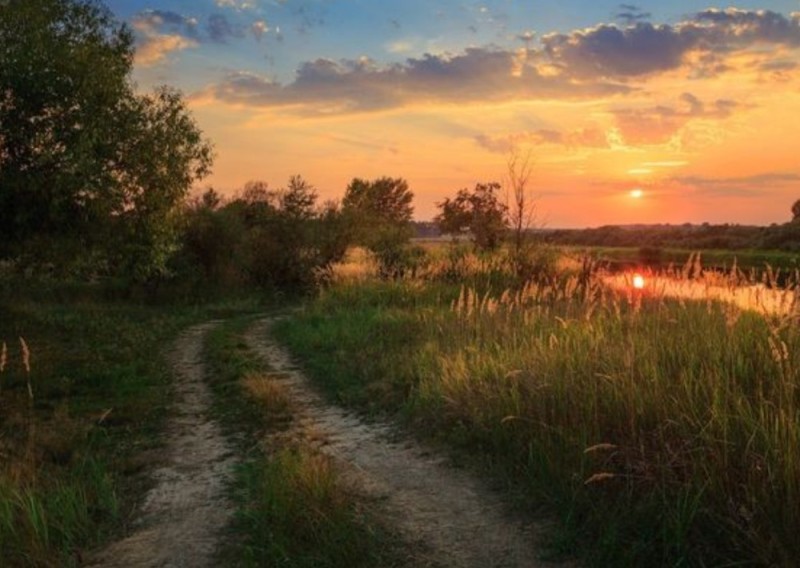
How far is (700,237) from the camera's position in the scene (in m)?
78.6

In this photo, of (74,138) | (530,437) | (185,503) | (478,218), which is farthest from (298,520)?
(478,218)

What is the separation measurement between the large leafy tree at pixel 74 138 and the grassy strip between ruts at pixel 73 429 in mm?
2800

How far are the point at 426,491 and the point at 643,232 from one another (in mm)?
102311

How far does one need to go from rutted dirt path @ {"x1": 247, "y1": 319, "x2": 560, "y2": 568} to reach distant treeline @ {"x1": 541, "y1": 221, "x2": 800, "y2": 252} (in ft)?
66.0

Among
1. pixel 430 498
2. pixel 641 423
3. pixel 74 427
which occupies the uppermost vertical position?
pixel 641 423

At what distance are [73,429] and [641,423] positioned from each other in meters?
7.40

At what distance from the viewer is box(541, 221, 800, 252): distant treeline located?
59000mm

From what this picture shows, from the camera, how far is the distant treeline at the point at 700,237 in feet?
194

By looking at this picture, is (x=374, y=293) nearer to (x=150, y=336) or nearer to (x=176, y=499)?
(x=150, y=336)

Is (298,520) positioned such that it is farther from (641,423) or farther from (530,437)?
(641,423)

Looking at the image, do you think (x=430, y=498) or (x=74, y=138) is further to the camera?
(x=74, y=138)

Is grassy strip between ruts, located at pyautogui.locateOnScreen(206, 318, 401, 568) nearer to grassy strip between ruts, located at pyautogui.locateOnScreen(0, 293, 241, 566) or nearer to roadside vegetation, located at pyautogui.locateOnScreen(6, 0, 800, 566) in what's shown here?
roadside vegetation, located at pyautogui.locateOnScreen(6, 0, 800, 566)

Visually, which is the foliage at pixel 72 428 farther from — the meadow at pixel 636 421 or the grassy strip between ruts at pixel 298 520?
the meadow at pixel 636 421

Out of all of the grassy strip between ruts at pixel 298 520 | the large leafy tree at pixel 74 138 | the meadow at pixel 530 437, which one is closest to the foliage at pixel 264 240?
the large leafy tree at pixel 74 138
